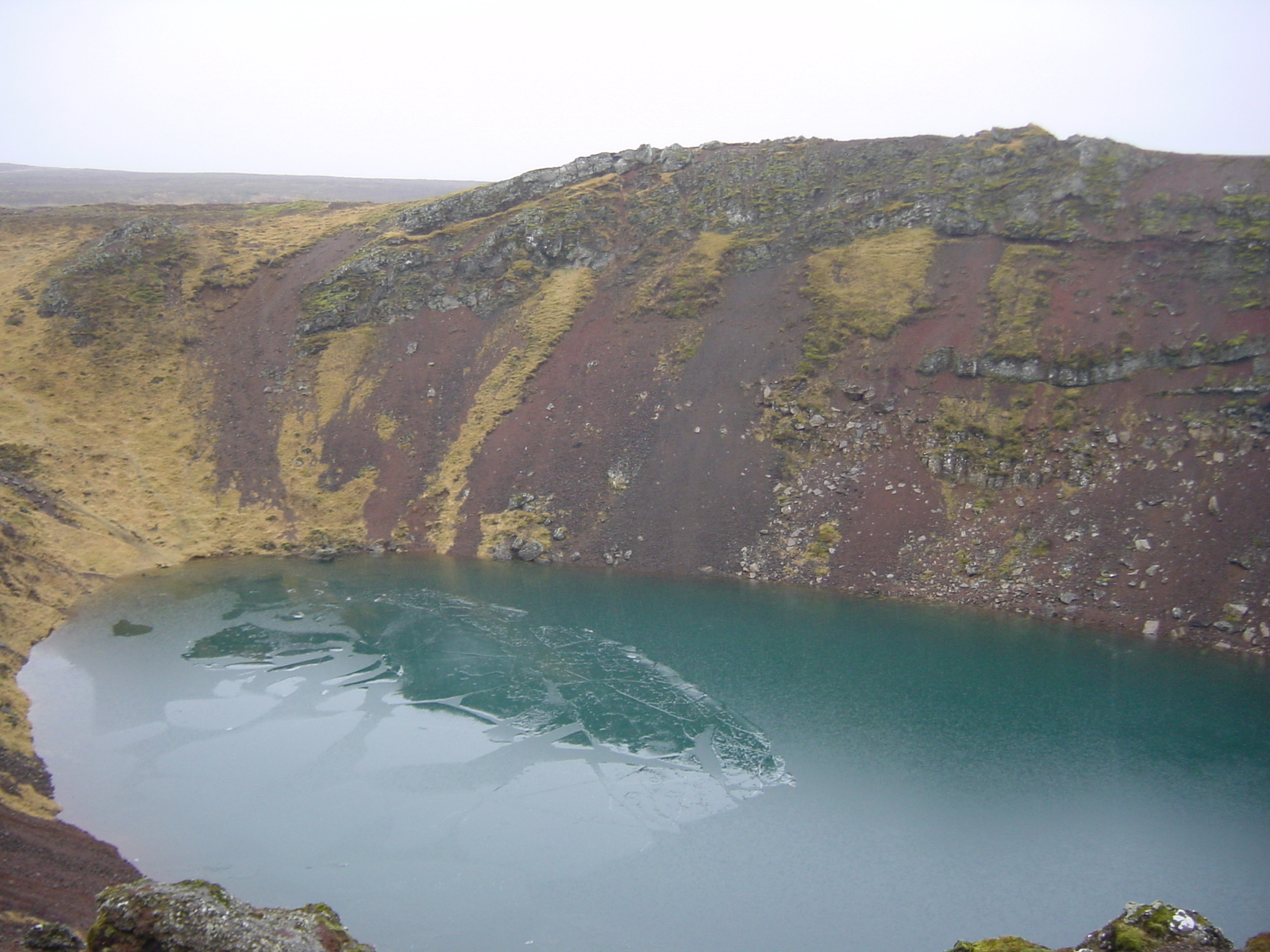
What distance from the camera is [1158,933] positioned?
41.5 ft

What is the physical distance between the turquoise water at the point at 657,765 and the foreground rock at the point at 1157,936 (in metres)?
10.7

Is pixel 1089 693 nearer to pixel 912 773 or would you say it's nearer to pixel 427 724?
pixel 912 773

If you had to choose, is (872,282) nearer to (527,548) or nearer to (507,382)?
(507,382)

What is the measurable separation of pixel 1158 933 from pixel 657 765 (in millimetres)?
20161

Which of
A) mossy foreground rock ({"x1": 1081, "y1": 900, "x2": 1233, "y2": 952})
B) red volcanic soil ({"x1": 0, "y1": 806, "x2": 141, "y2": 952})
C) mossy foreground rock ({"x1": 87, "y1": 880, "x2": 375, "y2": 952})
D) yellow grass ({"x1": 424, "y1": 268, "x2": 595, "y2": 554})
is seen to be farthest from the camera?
yellow grass ({"x1": 424, "y1": 268, "x2": 595, "y2": 554})

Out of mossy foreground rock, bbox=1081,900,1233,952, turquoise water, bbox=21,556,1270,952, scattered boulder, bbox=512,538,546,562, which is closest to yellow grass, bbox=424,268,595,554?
scattered boulder, bbox=512,538,546,562

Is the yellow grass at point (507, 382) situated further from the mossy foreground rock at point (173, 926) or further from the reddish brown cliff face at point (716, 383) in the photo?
the mossy foreground rock at point (173, 926)

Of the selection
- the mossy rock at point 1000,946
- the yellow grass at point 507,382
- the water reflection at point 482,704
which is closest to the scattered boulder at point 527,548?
the yellow grass at point 507,382

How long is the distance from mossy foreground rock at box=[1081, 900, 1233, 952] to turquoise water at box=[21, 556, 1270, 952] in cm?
1091

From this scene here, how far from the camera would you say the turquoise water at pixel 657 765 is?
78.9ft

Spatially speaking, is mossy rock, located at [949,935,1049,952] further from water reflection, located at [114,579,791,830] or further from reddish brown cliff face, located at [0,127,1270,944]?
reddish brown cliff face, located at [0,127,1270,944]

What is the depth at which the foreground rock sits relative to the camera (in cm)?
1219

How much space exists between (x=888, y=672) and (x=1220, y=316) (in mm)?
33786

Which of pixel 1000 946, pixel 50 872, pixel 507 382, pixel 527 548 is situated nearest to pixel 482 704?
pixel 50 872
